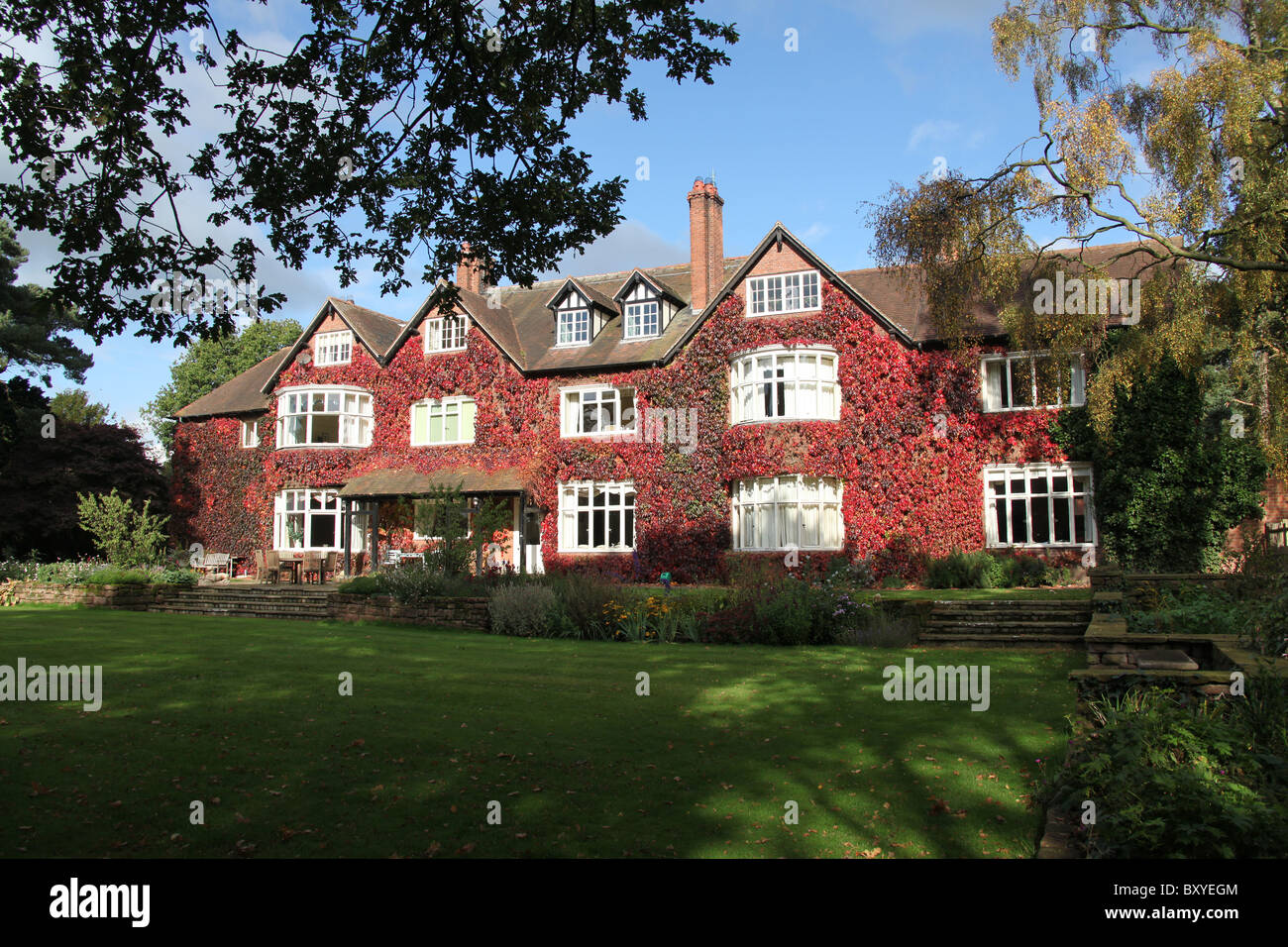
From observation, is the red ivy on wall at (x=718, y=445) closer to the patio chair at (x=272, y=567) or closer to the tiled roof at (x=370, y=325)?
the tiled roof at (x=370, y=325)

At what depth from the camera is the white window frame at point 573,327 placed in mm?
29094

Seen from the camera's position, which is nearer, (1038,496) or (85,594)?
(85,594)

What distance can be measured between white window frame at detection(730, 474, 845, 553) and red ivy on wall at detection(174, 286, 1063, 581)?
1.19 feet

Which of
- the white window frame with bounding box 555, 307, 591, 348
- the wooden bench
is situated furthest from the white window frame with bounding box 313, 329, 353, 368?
the white window frame with bounding box 555, 307, 591, 348

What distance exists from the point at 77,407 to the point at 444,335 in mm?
34812

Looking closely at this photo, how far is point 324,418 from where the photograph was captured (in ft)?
104

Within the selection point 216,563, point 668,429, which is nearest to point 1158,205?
point 668,429

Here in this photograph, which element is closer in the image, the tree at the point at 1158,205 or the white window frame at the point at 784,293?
the tree at the point at 1158,205

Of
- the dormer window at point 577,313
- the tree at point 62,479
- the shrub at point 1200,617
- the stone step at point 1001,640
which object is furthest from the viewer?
the tree at point 62,479

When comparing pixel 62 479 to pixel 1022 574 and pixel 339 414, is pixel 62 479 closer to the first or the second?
pixel 339 414

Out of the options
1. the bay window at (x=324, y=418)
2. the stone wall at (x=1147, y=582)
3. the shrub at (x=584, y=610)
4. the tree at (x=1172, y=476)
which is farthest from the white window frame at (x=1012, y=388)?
the bay window at (x=324, y=418)

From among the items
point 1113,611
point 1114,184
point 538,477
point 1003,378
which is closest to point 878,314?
point 1003,378

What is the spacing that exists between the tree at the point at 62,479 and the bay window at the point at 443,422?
12111mm
